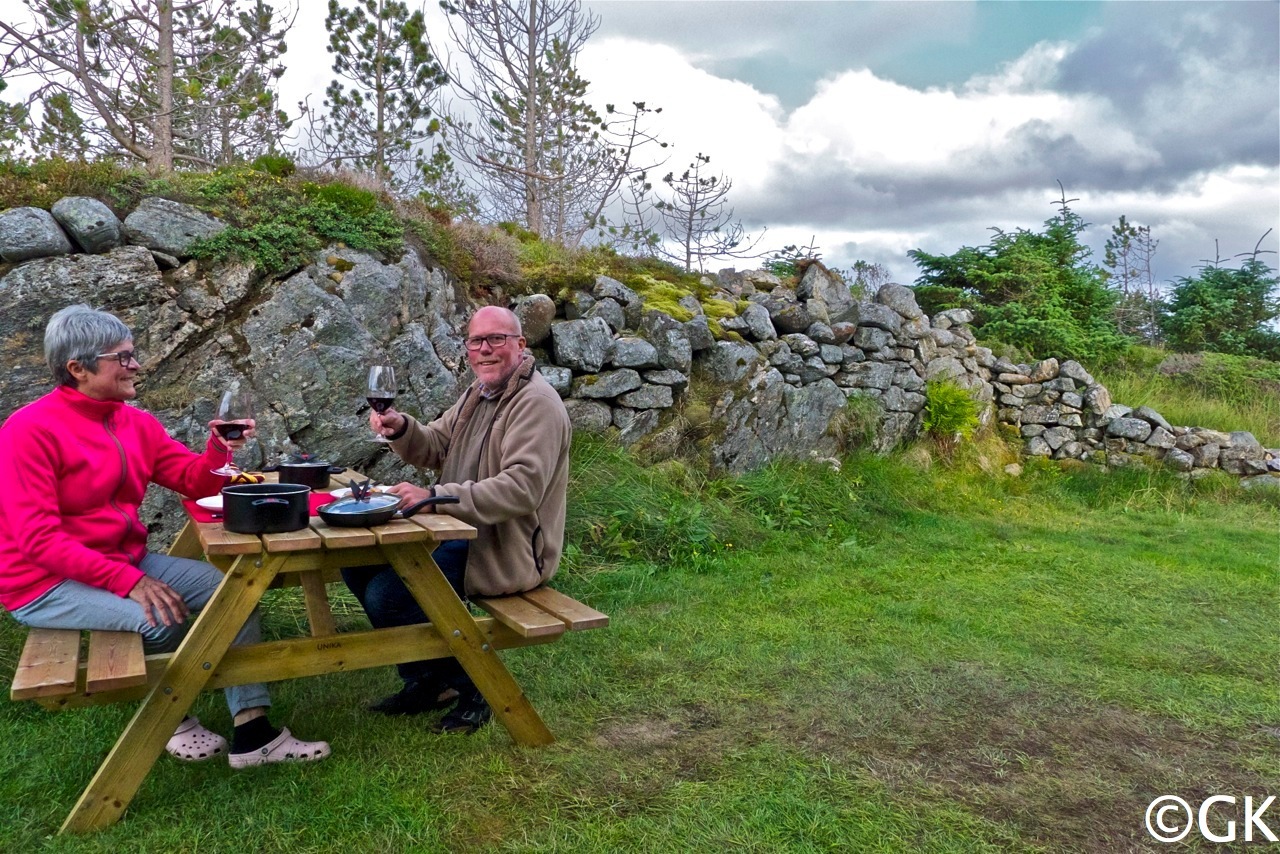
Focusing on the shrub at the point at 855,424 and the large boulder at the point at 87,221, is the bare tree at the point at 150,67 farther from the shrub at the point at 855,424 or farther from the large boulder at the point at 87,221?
the shrub at the point at 855,424

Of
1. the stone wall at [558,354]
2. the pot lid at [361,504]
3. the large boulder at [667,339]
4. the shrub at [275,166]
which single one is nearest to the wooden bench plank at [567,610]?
the pot lid at [361,504]

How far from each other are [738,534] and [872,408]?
2.67 metres

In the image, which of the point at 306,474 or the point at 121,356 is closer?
the point at 121,356

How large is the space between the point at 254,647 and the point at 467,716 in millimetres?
927

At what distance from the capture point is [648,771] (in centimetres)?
321

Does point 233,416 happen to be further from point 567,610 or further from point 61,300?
point 61,300

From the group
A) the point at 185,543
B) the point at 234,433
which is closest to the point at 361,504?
the point at 234,433

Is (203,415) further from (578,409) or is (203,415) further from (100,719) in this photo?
(578,409)

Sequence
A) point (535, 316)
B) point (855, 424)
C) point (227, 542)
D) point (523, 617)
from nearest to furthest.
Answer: point (227, 542) → point (523, 617) → point (535, 316) → point (855, 424)

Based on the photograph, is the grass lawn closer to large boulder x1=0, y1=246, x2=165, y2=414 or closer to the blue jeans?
the blue jeans

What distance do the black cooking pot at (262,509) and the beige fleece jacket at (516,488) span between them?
0.57 meters

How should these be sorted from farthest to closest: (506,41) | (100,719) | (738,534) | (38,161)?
1. (506,41)
2. (738,534)
3. (38,161)
4. (100,719)

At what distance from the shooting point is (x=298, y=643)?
9.67 feet

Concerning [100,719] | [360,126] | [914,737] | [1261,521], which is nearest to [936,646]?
[914,737]
